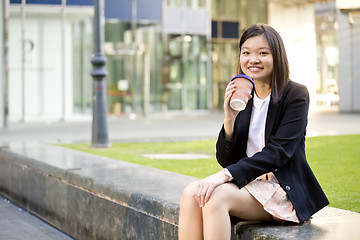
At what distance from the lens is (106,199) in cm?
511

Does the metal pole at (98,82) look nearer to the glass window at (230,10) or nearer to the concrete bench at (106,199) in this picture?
the concrete bench at (106,199)

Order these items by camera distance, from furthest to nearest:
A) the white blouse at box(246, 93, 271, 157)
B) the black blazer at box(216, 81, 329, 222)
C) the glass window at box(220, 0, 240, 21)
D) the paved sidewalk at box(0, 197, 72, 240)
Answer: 1. the glass window at box(220, 0, 240, 21)
2. the paved sidewalk at box(0, 197, 72, 240)
3. the white blouse at box(246, 93, 271, 157)
4. the black blazer at box(216, 81, 329, 222)

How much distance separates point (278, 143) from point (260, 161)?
145 millimetres

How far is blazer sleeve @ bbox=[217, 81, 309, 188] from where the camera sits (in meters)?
3.52

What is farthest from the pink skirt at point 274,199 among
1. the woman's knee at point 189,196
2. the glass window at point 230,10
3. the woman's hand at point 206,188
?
the glass window at point 230,10

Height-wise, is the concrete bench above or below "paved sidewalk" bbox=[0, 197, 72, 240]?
above

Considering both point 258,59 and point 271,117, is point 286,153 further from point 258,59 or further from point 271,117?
point 258,59

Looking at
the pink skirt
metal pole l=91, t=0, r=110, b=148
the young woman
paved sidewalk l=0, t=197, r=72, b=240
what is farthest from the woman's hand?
metal pole l=91, t=0, r=110, b=148

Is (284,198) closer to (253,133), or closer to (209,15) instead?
(253,133)

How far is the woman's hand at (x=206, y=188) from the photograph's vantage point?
335 centimetres

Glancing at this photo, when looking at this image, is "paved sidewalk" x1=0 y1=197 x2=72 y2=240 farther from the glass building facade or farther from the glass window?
the glass window

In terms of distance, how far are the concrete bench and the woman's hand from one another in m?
0.31

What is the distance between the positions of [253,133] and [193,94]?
2554cm

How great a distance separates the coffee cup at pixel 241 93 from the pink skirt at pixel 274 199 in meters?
0.48
